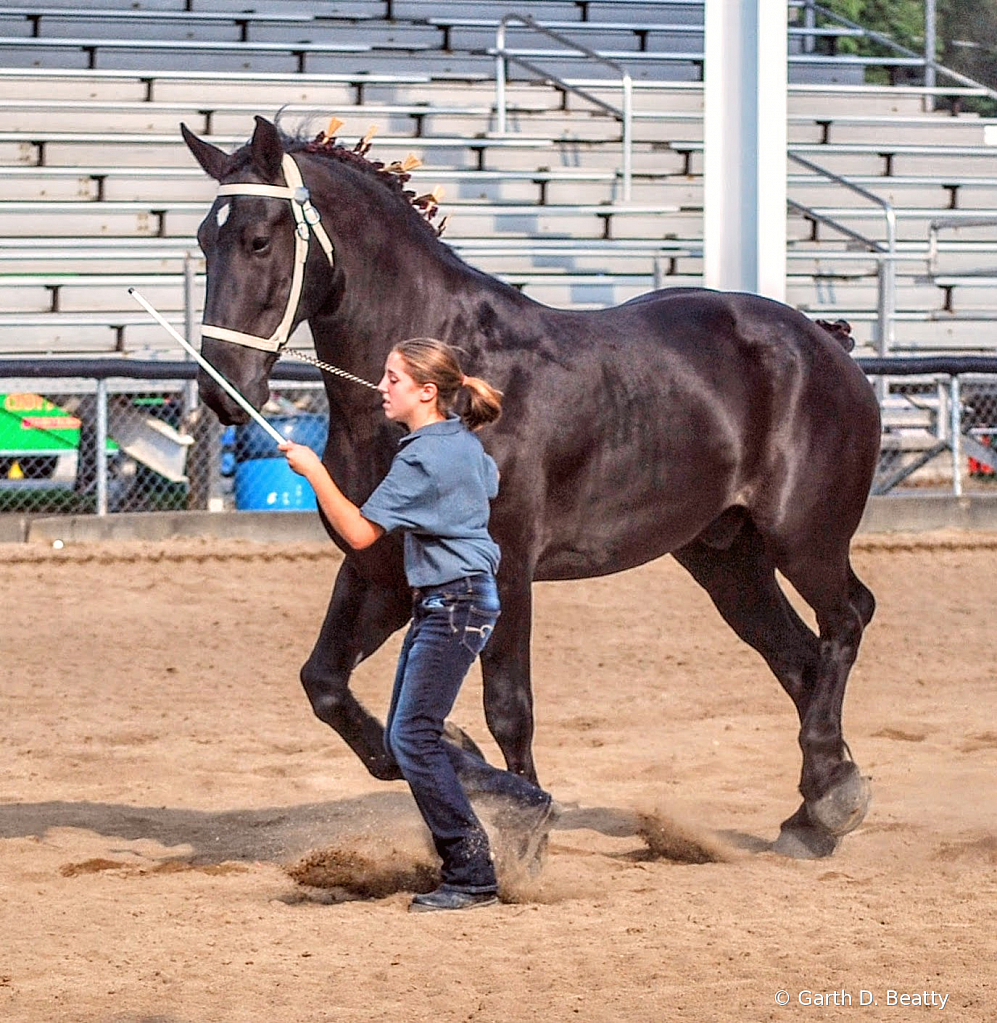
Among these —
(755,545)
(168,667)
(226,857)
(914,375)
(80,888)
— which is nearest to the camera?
(80,888)

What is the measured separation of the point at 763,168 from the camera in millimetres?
9930

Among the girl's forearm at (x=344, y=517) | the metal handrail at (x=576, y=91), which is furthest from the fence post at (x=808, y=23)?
the girl's forearm at (x=344, y=517)

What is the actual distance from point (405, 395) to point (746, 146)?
19.8ft

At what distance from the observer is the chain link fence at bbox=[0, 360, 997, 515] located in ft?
38.0

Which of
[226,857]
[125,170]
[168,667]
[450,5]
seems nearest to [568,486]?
[226,857]

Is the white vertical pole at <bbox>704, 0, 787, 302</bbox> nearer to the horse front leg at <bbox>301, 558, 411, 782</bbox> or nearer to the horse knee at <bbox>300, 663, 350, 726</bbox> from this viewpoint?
the horse front leg at <bbox>301, 558, 411, 782</bbox>

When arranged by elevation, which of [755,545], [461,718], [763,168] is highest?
[763,168]

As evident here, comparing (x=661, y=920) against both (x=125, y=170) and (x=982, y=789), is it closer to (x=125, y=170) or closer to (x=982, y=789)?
(x=982, y=789)

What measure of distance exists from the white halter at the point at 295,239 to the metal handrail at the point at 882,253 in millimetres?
9291

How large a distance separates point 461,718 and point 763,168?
3.87 meters

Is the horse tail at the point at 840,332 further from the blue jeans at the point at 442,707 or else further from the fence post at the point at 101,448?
the fence post at the point at 101,448

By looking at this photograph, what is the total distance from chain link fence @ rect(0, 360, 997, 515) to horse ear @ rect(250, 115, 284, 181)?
20.8ft

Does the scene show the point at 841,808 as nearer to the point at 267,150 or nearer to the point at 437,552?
the point at 437,552

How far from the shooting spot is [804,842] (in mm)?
5801
